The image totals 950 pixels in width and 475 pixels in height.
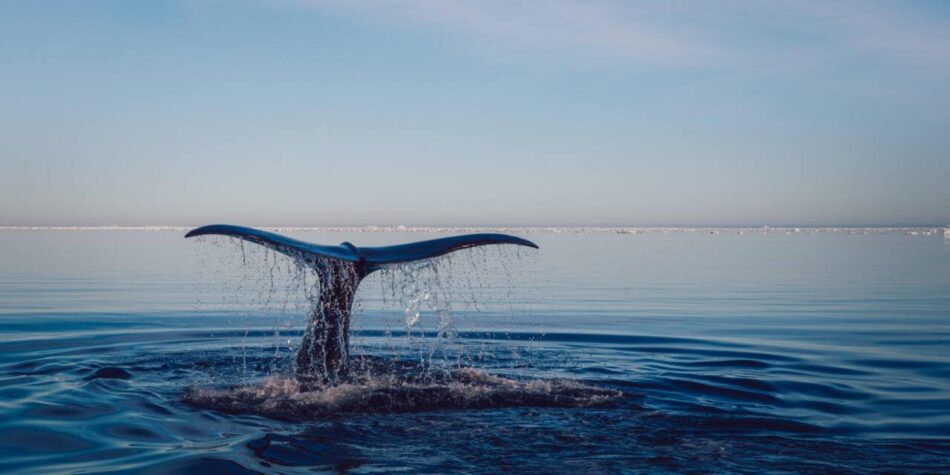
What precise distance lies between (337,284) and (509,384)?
80.1 inches

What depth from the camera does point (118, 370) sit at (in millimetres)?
10195

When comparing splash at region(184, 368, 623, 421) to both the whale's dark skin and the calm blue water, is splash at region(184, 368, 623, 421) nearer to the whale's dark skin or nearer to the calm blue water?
the calm blue water

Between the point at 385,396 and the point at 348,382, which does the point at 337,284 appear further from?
the point at 385,396

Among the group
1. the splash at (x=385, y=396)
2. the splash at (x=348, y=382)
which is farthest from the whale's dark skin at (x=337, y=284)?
the splash at (x=385, y=396)

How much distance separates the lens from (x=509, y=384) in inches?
365

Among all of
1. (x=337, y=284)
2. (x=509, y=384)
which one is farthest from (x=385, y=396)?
(x=509, y=384)

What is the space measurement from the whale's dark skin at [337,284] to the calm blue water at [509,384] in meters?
0.32

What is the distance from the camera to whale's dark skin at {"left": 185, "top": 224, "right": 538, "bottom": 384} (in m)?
8.44

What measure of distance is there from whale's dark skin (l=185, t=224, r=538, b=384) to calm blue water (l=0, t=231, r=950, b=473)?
32 cm

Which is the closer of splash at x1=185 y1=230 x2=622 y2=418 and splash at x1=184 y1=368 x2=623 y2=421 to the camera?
splash at x1=184 y1=368 x2=623 y2=421

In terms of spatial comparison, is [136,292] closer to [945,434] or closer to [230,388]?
[230,388]

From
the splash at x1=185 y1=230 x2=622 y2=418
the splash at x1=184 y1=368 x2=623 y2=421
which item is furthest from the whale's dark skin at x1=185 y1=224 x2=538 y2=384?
the splash at x1=184 y1=368 x2=623 y2=421

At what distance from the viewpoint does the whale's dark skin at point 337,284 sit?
844 centimetres

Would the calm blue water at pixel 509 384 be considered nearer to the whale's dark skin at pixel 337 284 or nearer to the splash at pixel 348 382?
the splash at pixel 348 382
